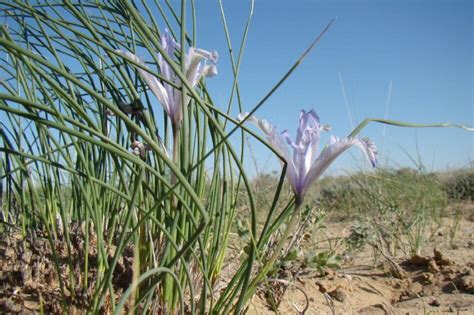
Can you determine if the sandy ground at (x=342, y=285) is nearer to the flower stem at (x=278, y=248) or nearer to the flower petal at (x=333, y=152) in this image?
the flower stem at (x=278, y=248)

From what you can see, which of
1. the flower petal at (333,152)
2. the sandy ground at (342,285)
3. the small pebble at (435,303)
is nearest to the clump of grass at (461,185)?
the sandy ground at (342,285)

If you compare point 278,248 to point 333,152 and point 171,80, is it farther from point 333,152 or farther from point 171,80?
point 171,80

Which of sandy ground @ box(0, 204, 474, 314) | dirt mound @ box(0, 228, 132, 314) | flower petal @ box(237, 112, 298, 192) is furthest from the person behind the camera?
sandy ground @ box(0, 204, 474, 314)

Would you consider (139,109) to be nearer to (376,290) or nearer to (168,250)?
(168,250)

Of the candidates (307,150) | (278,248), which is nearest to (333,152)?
(307,150)

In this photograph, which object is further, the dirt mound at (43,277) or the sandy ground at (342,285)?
the sandy ground at (342,285)

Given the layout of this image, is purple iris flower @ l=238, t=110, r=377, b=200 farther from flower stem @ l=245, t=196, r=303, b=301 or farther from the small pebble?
the small pebble

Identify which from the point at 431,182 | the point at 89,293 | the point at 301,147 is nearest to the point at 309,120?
the point at 301,147

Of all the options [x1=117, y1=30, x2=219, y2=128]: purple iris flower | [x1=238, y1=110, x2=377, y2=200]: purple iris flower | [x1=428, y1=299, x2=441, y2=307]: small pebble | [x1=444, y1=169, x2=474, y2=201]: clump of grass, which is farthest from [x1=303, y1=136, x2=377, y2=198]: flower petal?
[x1=444, y1=169, x2=474, y2=201]: clump of grass
